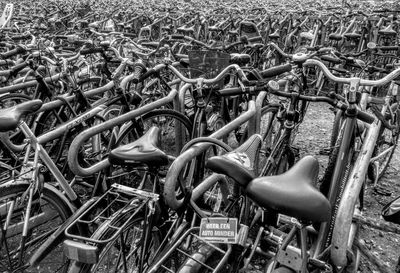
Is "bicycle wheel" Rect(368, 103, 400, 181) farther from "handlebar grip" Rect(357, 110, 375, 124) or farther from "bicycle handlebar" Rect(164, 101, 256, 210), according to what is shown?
"bicycle handlebar" Rect(164, 101, 256, 210)

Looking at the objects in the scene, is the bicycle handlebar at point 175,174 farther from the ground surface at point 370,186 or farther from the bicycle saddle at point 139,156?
the ground surface at point 370,186

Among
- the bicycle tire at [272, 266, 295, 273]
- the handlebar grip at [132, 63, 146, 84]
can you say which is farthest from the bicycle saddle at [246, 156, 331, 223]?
the handlebar grip at [132, 63, 146, 84]

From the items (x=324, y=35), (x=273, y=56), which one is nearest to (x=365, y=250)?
(x=273, y=56)

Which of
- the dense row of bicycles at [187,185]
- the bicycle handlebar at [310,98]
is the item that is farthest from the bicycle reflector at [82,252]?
the bicycle handlebar at [310,98]

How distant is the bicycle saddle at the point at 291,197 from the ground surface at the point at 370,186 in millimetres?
1883

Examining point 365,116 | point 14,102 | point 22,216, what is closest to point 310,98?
point 365,116

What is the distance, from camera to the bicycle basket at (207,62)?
3.94 metres

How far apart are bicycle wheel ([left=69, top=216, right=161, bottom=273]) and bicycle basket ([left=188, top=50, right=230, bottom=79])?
79.9 inches

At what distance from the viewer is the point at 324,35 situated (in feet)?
28.4

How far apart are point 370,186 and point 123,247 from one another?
3324 mm

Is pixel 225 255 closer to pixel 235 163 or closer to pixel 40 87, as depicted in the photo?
pixel 235 163

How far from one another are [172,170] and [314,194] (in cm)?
70

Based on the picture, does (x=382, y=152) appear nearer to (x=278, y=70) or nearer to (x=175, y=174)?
(x=278, y=70)

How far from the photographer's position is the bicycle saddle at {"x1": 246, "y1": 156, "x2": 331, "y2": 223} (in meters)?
1.64
